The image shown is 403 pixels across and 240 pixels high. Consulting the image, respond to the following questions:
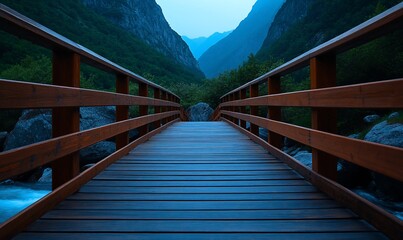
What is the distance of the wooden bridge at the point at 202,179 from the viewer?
177 centimetres

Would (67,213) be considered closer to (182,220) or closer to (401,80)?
(182,220)

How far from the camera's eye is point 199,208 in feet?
7.59

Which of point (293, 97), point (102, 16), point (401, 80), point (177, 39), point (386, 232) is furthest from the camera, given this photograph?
point (177, 39)

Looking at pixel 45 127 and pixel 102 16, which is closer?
pixel 45 127

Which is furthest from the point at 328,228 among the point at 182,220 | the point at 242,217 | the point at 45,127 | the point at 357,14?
the point at 357,14

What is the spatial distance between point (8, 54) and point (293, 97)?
3562 centimetres

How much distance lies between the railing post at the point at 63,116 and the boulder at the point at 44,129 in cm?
803

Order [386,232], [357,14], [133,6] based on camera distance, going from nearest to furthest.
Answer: [386,232] → [357,14] → [133,6]

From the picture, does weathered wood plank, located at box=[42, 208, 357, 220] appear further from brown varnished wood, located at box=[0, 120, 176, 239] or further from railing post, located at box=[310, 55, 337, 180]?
railing post, located at box=[310, 55, 337, 180]

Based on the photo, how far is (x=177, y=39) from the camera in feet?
422

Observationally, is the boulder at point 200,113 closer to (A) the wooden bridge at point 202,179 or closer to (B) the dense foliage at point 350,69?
(B) the dense foliage at point 350,69

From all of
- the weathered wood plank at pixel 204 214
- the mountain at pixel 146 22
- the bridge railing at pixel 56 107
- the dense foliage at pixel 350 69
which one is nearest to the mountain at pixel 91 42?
the mountain at pixel 146 22

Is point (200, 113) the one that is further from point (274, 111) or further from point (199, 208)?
point (199, 208)

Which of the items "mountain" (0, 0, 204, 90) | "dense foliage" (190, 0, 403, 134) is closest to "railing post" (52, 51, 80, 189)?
"dense foliage" (190, 0, 403, 134)
